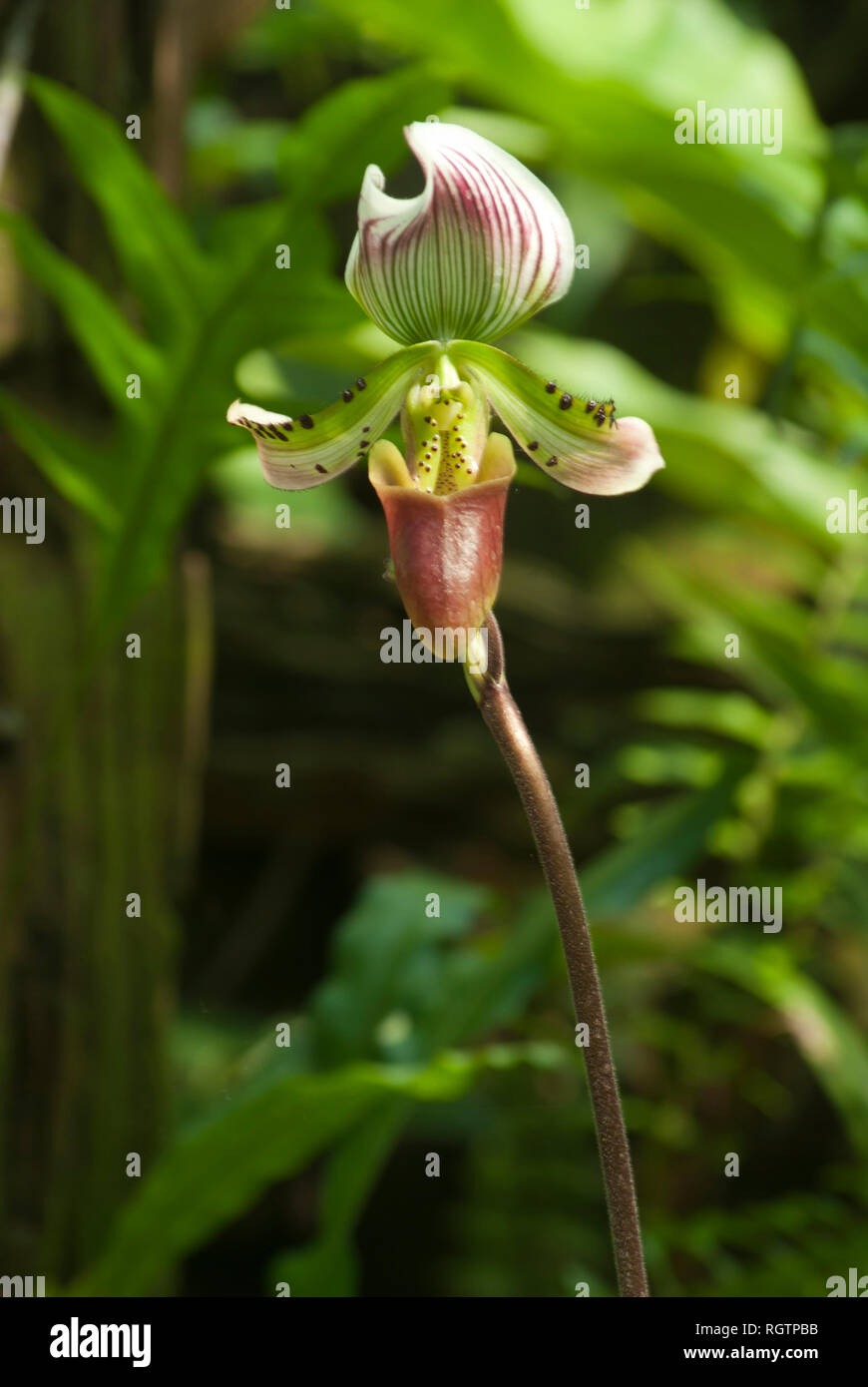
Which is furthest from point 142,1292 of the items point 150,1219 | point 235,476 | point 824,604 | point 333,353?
point 235,476

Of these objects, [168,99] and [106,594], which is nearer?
[106,594]

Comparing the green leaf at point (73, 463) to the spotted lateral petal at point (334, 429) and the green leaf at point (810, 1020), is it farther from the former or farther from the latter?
the green leaf at point (810, 1020)

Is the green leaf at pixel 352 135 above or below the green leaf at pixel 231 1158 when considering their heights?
above

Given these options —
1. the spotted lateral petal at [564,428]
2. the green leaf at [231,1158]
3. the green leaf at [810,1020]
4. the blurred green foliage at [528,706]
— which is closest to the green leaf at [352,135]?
the blurred green foliage at [528,706]

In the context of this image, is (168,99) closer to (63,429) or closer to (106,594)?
(63,429)

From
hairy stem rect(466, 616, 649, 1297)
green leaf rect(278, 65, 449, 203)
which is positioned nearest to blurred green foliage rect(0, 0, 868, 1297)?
green leaf rect(278, 65, 449, 203)

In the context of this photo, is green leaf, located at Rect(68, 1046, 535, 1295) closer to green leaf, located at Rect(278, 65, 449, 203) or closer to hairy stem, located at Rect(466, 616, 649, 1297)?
hairy stem, located at Rect(466, 616, 649, 1297)
